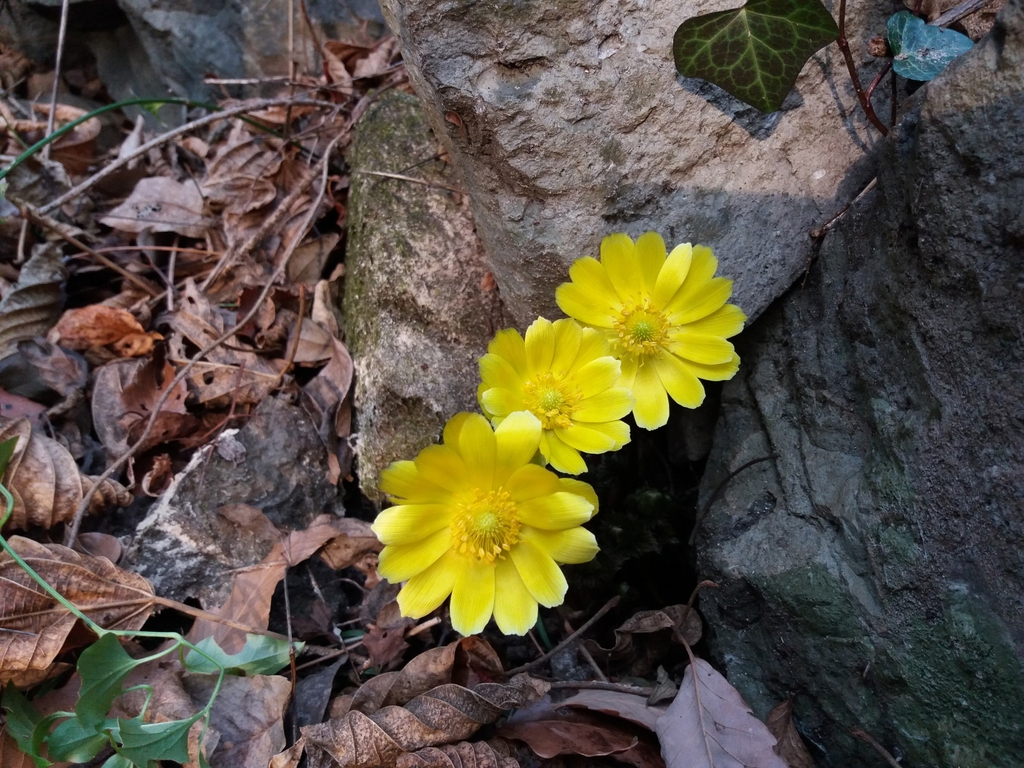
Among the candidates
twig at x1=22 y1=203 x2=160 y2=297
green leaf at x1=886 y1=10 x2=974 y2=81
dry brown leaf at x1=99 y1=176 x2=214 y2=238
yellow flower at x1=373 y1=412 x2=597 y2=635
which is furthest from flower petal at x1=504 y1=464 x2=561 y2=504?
dry brown leaf at x1=99 y1=176 x2=214 y2=238

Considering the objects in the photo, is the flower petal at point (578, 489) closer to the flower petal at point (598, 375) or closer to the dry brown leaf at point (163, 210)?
the flower petal at point (598, 375)

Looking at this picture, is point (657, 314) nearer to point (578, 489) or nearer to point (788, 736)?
point (578, 489)

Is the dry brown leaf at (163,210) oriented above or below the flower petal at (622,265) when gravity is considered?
below

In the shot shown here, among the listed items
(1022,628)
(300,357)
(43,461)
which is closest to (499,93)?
(300,357)

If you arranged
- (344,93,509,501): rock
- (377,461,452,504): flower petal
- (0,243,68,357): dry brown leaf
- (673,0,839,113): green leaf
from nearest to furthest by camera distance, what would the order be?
(377,461,452,504): flower petal → (673,0,839,113): green leaf → (344,93,509,501): rock → (0,243,68,357): dry brown leaf

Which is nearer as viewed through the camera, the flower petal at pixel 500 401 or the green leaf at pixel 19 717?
the flower petal at pixel 500 401

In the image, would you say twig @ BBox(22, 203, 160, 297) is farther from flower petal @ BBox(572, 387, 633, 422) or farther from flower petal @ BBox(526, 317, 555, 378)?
flower petal @ BBox(572, 387, 633, 422)

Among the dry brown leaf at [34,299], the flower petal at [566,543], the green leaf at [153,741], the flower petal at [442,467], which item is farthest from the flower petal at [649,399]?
the dry brown leaf at [34,299]
